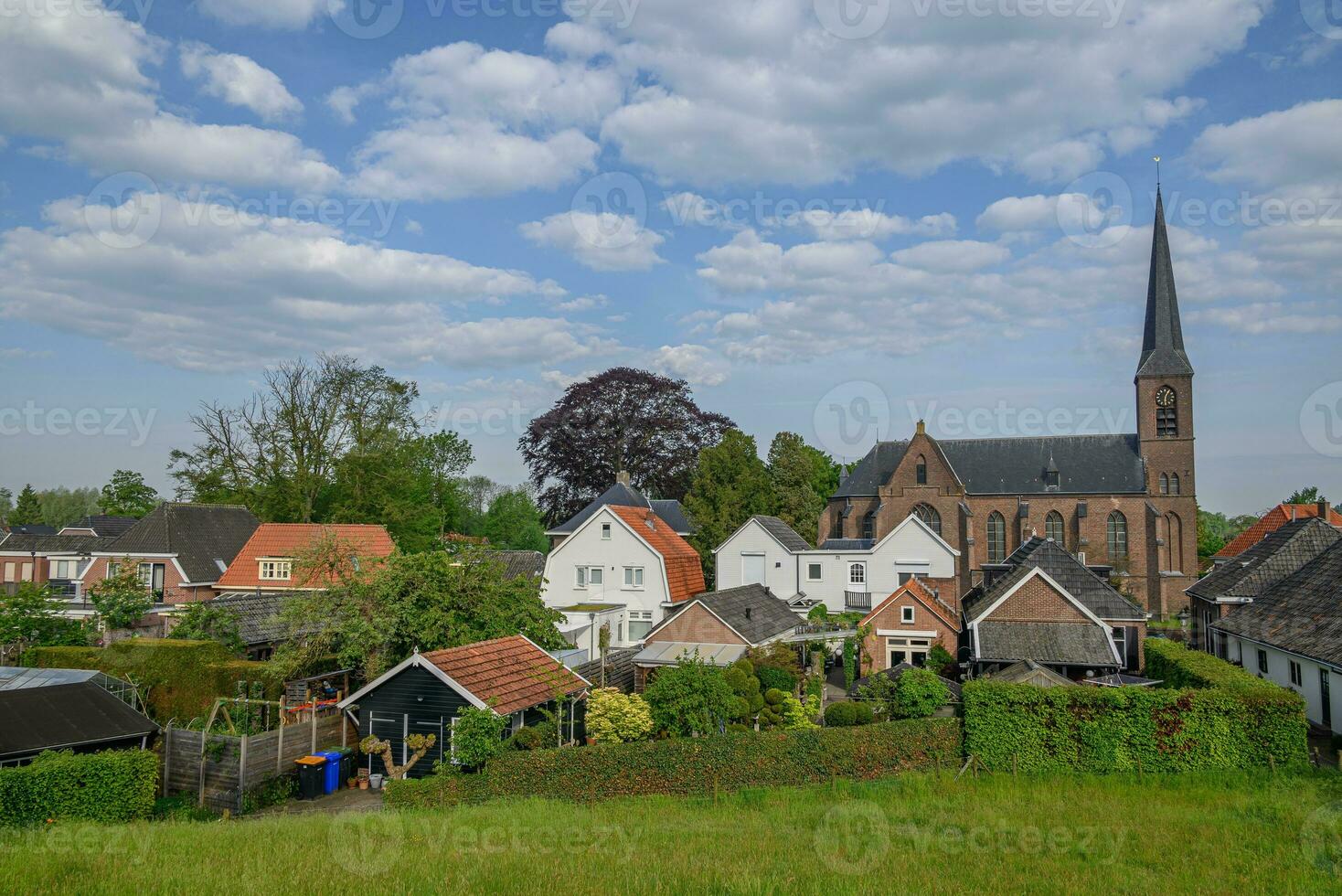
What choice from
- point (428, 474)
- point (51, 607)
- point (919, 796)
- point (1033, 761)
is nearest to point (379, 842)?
point (919, 796)

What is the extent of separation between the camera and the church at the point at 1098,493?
183ft

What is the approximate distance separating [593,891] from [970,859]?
A: 5.82 metres

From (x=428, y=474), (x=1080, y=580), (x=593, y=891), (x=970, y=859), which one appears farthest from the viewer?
(x=428, y=474)

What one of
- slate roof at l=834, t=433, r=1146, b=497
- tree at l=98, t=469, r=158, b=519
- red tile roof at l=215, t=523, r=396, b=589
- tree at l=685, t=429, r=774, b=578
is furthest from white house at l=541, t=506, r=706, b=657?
tree at l=98, t=469, r=158, b=519

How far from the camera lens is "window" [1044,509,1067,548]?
190ft

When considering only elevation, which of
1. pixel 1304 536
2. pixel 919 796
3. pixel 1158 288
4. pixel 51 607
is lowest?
pixel 919 796

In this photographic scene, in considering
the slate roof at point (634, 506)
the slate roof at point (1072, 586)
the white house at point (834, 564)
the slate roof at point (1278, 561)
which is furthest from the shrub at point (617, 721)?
the slate roof at point (634, 506)

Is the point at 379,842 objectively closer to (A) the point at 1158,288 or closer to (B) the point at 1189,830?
(B) the point at 1189,830

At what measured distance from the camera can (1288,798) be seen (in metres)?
15.5

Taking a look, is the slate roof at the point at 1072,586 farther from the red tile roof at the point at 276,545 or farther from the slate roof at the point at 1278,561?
the red tile roof at the point at 276,545

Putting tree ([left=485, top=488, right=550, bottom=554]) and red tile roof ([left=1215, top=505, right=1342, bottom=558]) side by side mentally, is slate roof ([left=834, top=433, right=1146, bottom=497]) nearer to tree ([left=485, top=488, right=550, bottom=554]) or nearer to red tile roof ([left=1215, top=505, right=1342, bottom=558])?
red tile roof ([left=1215, top=505, right=1342, bottom=558])

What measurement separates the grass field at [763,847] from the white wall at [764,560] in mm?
26325

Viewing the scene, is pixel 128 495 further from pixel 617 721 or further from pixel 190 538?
pixel 617 721

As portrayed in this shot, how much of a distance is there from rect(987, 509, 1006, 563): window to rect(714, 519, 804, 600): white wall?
75.4ft
